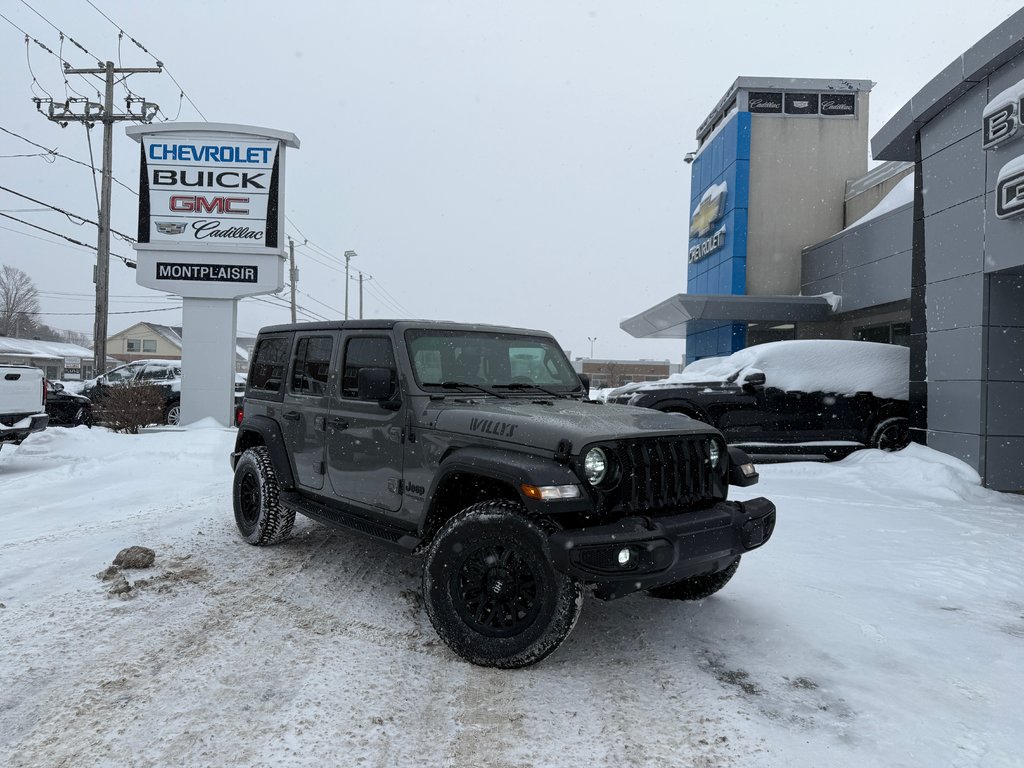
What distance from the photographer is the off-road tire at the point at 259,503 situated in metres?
5.29

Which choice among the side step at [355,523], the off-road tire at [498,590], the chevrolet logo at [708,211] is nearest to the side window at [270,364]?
the side step at [355,523]

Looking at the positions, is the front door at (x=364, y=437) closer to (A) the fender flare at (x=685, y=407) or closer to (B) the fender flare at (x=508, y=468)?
(B) the fender flare at (x=508, y=468)

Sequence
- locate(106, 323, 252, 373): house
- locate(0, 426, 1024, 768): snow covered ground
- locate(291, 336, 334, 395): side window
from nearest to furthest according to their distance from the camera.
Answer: locate(0, 426, 1024, 768): snow covered ground
locate(291, 336, 334, 395): side window
locate(106, 323, 252, 373): house

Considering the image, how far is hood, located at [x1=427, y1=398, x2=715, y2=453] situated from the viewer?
3273mm

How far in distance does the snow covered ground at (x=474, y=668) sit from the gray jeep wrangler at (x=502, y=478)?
40cm

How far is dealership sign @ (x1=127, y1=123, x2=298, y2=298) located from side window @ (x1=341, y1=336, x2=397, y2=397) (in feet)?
36.9

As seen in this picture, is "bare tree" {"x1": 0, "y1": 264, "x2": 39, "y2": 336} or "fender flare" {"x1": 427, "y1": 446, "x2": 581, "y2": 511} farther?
"bare tree" {"x1": 0, "y1": 264, "x2": 39, "y2": 336}

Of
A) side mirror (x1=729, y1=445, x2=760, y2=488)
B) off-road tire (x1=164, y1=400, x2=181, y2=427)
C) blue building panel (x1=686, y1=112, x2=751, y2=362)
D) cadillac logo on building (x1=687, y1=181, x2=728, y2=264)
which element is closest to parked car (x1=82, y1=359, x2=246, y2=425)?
off-road tire (x1=164, y1=400, x2=181, y2=427)

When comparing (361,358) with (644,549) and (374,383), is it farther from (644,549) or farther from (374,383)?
(644,549)

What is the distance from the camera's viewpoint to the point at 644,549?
118 inches

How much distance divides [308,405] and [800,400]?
7.37 m

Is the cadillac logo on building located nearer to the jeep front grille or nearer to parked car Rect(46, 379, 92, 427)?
parked car Rect(46, 379, 92, 427)

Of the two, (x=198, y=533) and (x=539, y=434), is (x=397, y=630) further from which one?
(x=198, y=533)

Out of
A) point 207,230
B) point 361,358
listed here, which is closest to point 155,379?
point 207,230
